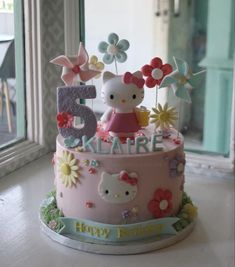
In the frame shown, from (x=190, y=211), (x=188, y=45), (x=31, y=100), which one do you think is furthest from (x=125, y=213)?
(x=188, y=45)

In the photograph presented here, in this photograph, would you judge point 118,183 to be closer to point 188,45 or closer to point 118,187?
point 118,187

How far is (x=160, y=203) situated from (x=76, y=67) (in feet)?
0.97

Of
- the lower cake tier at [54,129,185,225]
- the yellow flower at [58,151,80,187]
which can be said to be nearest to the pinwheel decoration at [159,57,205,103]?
the lower cake tier at [54,129,185,225]

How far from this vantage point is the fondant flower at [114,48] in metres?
1.07

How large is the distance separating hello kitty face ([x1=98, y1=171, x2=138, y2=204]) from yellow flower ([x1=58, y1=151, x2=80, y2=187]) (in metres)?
0.05

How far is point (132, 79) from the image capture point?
3.25 feet

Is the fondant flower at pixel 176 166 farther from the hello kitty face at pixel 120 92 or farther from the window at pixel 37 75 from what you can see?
the window at pixel 37 75

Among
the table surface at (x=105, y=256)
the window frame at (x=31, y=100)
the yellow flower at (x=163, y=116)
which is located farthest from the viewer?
the window frame at (x=31, y=100)

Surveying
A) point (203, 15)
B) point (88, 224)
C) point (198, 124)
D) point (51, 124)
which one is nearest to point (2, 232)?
point (88, 224)

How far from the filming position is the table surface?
3.12 ft

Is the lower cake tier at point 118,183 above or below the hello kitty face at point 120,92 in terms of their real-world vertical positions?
below

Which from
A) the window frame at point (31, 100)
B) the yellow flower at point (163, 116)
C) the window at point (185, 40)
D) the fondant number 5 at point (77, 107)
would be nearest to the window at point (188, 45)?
the window at point (185, 40)

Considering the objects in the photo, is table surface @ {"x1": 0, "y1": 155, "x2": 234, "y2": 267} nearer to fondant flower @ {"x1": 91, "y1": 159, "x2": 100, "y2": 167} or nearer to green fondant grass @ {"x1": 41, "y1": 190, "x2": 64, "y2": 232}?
green fondant grass @ {"x1": 41, "y1": 190, "x2": 64, "y2": 232}

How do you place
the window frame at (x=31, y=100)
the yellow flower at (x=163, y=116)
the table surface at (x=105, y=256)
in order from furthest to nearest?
the window frame at (x=31, y=100), the yellow flower at (x=163, y=116), the table surface at (x=105, y=256)
